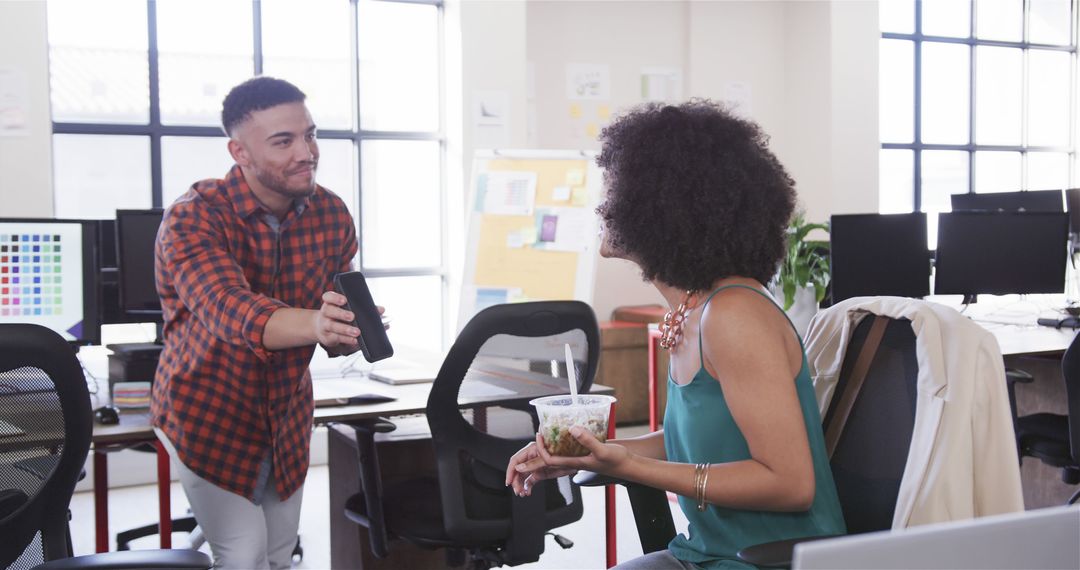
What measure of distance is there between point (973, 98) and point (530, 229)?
4.61 m

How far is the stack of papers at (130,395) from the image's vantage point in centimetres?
255

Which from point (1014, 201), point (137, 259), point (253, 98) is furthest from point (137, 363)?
point (1014, 201)

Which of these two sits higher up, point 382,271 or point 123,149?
point 123,149

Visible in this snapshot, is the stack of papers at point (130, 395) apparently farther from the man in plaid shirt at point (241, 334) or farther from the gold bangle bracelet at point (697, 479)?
the gold bangle bracelet at point (697, 479)

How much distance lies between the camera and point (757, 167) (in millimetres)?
1523

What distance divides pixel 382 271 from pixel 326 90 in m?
1.03

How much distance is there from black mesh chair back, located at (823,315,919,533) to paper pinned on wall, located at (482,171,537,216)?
2606 mm

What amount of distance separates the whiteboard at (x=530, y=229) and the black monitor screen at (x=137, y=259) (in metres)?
1.35

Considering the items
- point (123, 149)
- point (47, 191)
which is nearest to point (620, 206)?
point (47, 191)

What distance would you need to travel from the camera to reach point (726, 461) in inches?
56.9

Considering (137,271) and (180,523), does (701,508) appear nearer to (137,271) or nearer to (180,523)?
(137,271)

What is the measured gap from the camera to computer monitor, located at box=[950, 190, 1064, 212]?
188 inches

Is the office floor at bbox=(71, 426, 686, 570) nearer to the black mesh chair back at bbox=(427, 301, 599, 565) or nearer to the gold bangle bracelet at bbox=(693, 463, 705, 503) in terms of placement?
the black mesh chair back at bbox=(427, 301, 599, 565)

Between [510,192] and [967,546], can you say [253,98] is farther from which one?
[510,192]
